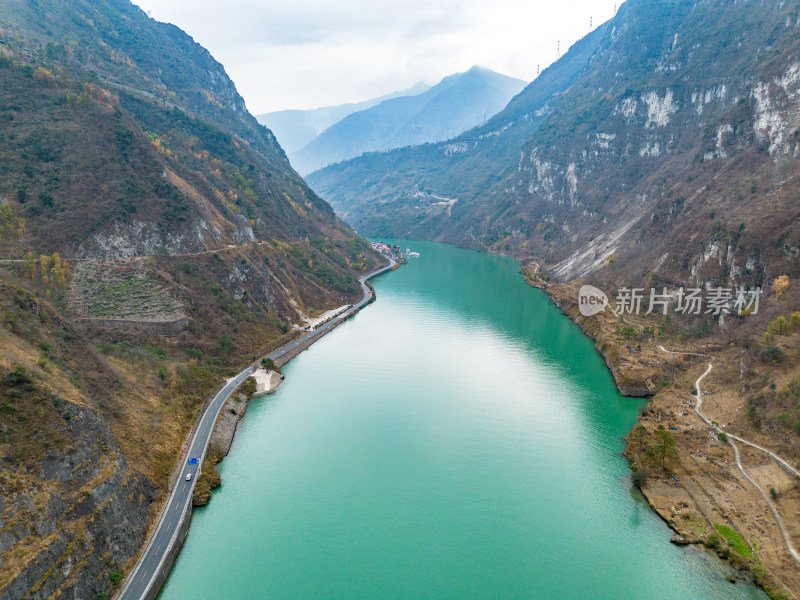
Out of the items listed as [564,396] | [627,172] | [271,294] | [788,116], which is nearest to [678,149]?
[627,172]

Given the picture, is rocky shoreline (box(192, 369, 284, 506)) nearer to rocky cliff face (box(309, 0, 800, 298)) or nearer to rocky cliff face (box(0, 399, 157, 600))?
rocky cliff face (box(0, 399, 157, 600))

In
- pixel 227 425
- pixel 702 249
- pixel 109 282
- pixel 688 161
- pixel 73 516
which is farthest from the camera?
pixel 688 161

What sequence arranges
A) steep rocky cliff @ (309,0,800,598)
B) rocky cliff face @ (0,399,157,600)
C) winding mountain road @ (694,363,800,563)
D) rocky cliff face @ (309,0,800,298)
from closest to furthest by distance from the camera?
rocky cliff face @ (0,399,157,600)
winding mountain road @ (694,363,800,563)
steep rocky cliff @ (309,0,800,598)
rocky cliff face @ (309,0,800,298)

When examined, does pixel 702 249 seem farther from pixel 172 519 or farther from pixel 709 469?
pixel 172 519

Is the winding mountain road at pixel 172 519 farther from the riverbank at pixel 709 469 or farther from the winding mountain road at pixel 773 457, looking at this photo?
the winding mountain road at pixel 773 457

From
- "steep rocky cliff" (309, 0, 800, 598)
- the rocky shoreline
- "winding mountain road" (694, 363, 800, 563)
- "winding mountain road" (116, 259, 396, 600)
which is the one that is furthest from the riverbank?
the rocky shoreline

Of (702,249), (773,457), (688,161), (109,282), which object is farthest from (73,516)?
(688,161)

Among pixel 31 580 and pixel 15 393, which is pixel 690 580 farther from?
pixel 15 393

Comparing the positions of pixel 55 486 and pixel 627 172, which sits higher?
pixel 627 172
